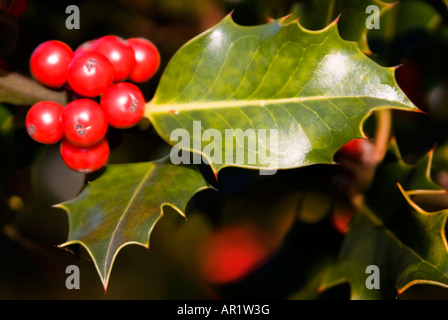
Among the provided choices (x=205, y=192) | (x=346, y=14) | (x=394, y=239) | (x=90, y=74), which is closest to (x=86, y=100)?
(x=90, y=74)

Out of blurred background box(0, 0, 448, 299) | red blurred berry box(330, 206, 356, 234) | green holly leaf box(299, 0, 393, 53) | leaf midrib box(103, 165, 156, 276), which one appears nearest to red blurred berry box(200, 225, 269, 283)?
blurred background box(0, 0, 448, 299)

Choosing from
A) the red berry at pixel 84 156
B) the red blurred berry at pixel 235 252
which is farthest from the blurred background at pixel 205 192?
the red berry at pixel 84 156

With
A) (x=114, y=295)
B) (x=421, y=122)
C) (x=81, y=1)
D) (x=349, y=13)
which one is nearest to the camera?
(x=349, y=13)

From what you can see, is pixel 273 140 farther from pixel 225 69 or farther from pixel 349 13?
pixel 349 13

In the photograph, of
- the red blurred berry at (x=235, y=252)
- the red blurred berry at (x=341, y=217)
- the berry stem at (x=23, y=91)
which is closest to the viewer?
the berry stem at (x=23, y=91)

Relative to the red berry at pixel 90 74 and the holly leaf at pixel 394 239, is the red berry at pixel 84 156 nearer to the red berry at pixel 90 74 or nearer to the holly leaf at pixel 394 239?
the red berry at pixel 90 74

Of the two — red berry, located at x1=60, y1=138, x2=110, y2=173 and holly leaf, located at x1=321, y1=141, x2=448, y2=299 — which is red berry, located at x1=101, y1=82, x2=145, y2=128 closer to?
red berry, located at x1=60, y1=138, x2=110, y2=173

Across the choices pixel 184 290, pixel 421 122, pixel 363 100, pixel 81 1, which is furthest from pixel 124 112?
pixel 421 122
